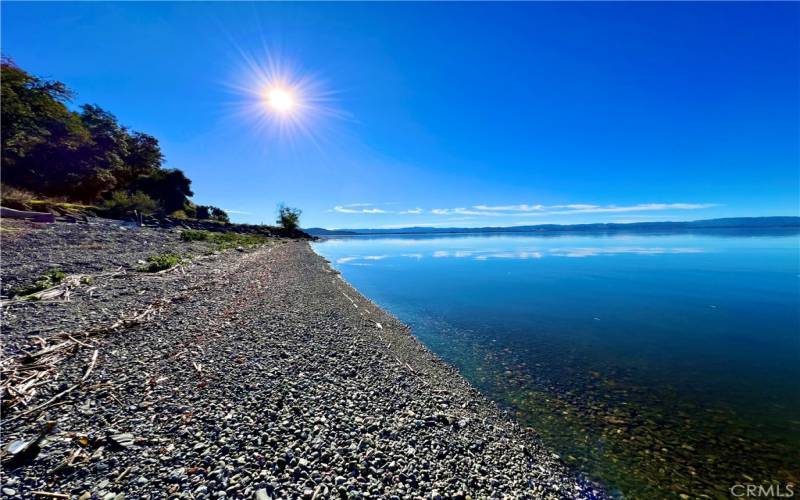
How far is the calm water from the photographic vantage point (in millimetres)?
6391

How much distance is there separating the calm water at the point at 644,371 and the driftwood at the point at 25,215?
31165mm

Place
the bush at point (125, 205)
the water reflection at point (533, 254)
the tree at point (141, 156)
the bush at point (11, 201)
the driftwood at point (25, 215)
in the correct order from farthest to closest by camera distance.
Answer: the tree at point (141, 156) → the water reflection at point (533, 254) → the bush at point (125, 205) → the bush at point (11, 201) → the driftwood at point (25, 215)

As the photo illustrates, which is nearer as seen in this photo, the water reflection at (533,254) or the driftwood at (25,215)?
the driftwood at (25,215)

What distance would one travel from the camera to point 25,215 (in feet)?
82.7

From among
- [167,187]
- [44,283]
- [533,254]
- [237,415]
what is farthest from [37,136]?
[533,254]

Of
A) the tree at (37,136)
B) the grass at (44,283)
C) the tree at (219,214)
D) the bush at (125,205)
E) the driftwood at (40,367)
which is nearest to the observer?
the driftwood at (40,367)

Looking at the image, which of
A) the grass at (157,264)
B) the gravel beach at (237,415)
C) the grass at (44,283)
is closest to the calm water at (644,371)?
the gravel beach at (237,415)

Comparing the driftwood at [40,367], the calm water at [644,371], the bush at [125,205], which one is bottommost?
the calm water at [644,371]

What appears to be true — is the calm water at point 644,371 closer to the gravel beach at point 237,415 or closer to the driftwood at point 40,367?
the gravel beach at point 237,415

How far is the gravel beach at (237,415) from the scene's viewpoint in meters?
4.16

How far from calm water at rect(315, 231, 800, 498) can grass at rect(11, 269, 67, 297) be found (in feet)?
51.4

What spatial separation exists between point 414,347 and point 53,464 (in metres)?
9.59

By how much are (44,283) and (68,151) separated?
172 feet

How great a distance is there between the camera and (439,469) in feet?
16.1
